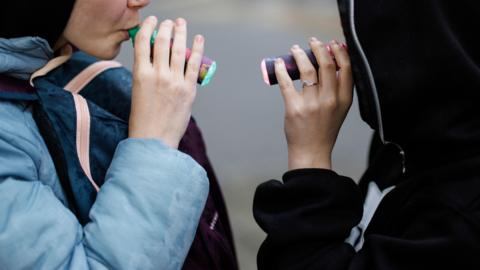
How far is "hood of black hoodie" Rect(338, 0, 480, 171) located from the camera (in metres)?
1.27

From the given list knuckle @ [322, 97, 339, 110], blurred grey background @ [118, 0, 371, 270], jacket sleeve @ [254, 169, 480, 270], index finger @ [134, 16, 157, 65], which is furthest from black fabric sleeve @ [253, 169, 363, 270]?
blurred grey background @ [118, 0, 371, 270]

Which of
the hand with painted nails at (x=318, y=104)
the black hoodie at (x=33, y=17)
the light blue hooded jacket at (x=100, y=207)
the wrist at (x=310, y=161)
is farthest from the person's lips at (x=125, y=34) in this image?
the wrist at (x=310, y=161)

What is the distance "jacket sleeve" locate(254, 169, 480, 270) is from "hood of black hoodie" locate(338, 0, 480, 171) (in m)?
0.14

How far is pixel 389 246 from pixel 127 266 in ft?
1.78

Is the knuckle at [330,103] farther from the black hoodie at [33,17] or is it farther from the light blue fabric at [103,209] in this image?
the black hoodie at [33,17]

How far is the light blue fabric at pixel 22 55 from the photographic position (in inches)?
56.7

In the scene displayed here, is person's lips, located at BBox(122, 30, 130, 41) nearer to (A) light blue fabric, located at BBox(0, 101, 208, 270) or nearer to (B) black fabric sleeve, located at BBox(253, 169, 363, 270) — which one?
(A) light blue fabric, located at BBox(0, 101, 208, 270)

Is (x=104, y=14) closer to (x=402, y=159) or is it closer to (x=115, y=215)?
(x=115, y=215)

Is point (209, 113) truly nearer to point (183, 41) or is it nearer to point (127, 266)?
point (183, 41)

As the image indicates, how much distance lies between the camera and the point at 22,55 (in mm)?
1505

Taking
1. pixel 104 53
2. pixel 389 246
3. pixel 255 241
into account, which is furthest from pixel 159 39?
pixel 255 241

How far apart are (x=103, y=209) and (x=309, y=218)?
1.49 feet

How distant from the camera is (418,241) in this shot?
128 centimetres

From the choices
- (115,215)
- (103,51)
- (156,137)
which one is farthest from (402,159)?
(103,51)
